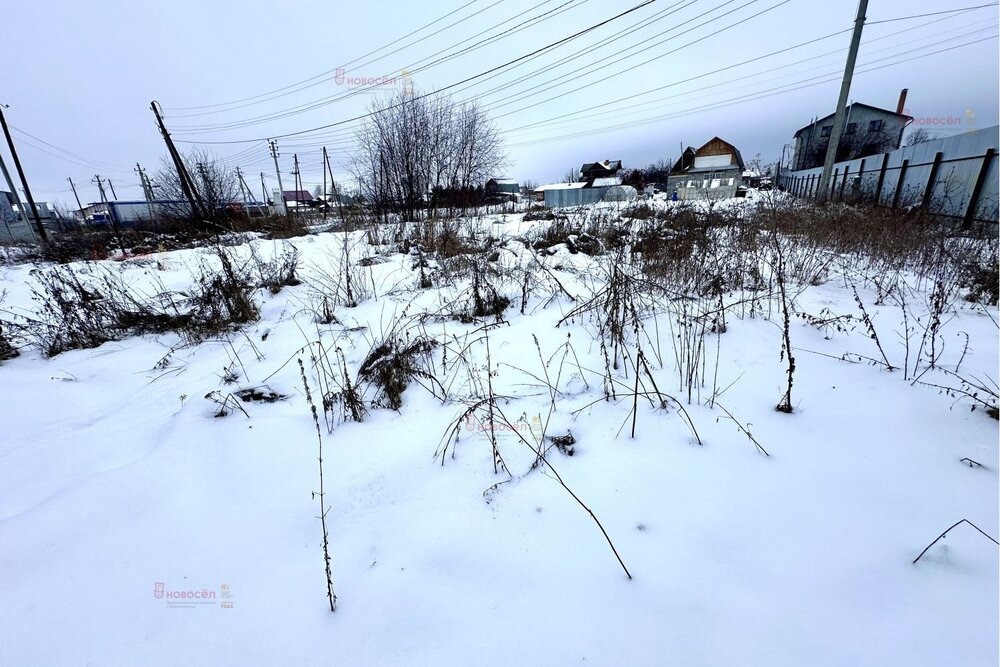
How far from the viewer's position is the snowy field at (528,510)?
0.99m

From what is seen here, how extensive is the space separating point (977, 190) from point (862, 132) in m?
35.3

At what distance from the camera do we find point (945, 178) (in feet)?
25.2

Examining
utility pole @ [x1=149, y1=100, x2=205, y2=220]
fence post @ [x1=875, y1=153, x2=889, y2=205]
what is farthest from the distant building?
fence post @ [x1=875, y1=153, x2=889, y2=205]

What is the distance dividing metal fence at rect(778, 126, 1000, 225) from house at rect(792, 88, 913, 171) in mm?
25343

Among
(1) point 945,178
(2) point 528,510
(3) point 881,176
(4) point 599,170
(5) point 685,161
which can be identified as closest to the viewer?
(2) point 528,510

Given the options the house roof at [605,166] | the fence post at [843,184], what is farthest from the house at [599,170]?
the fence post at [843,184]

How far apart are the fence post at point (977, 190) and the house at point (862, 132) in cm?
3018

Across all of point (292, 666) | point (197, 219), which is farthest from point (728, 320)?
point (197, 219)

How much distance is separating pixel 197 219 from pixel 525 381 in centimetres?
1438

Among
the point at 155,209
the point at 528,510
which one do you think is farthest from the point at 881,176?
the point at 155,209

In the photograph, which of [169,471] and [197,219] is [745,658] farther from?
[197,219]

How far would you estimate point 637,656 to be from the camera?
93 centimetres

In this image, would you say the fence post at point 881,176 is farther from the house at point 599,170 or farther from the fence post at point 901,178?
the house at point 599,170

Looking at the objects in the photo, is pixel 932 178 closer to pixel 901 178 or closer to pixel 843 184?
pixel 901 178
